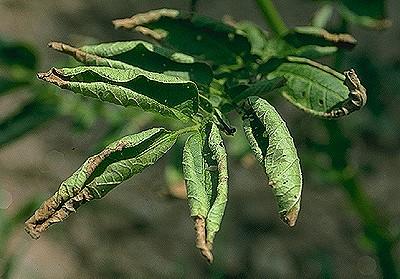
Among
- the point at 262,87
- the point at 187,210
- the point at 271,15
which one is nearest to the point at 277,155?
the point at 262,87

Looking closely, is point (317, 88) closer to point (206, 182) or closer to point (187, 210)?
Answer: point (206, 182)

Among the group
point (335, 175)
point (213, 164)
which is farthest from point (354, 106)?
point (335, 175)

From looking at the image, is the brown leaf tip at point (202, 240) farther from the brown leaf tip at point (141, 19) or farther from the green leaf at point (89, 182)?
the brown leaf tip at point (141, 19)

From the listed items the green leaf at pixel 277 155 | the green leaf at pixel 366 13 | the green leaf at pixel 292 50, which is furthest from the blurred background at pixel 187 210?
the green leaf at pixel 277 155

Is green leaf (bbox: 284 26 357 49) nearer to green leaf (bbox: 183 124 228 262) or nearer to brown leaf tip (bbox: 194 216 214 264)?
green leaf (bbox: 183 124 228 262)

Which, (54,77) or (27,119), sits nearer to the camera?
(54,77)

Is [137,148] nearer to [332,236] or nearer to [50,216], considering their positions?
[50,216]
